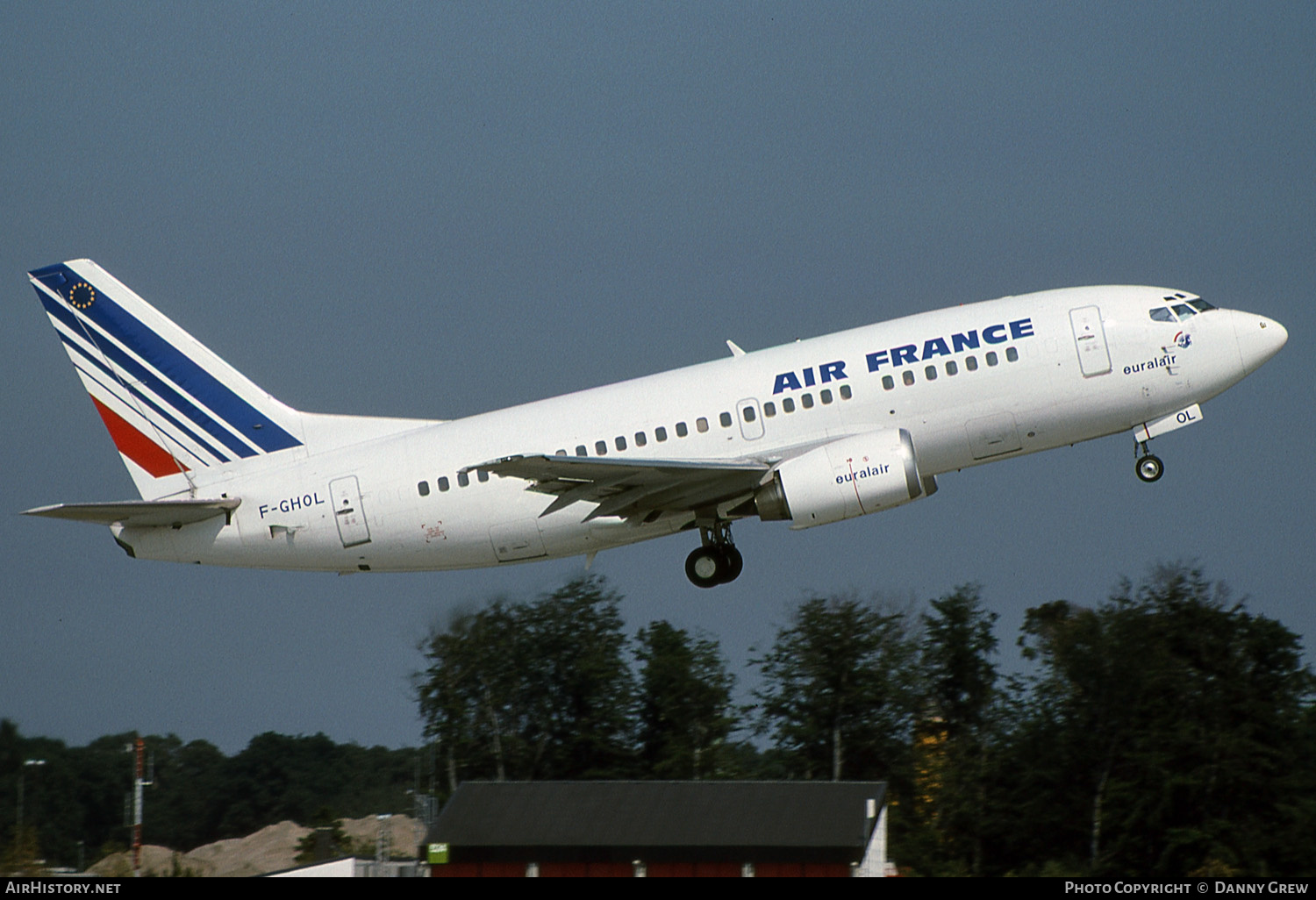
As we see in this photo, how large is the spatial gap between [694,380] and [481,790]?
76.5 ft

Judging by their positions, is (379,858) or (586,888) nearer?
(586,888)

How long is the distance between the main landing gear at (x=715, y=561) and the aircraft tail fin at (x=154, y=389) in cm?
942

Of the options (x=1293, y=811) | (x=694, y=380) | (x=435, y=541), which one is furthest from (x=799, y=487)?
(x=1293, y=811)

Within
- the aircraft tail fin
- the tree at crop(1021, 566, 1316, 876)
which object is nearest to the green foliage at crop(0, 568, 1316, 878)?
the tree at crop(1021, 566, 1316, 876)

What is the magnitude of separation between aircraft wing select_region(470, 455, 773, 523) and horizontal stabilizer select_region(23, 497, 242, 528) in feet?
23.4

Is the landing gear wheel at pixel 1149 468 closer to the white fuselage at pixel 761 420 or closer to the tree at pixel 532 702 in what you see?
the white fuselage at pixel 761 420

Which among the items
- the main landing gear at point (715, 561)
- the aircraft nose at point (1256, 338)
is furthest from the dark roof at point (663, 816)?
the aircraft nose at point (1256, 338)

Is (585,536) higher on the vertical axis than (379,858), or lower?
higher

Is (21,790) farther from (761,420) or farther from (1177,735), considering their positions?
(1177,735)

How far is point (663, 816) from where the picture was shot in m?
47.0

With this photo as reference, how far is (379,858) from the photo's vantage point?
4809 cm

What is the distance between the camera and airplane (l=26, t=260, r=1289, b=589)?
3025cm

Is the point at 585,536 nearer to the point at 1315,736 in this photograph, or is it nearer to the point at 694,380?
the point at 694,380

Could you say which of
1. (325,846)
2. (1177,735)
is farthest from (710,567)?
(1177,735)
